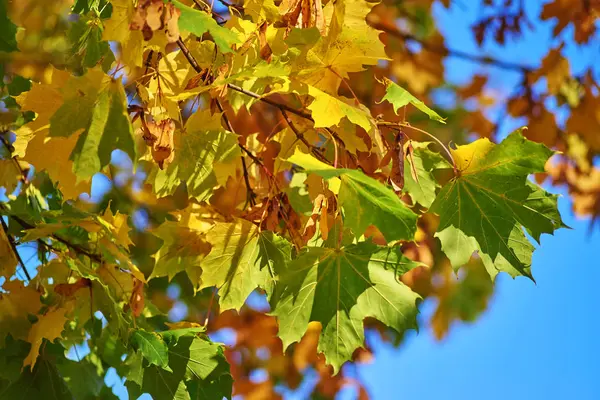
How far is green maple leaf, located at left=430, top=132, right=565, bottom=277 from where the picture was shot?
134 centimetres

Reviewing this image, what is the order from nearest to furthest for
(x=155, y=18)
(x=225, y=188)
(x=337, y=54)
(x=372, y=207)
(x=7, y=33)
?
(x=155, y=18) → (x=372, y=207) → (x=337, y=54) → (x=225, y=188) → (x=7, y=33)

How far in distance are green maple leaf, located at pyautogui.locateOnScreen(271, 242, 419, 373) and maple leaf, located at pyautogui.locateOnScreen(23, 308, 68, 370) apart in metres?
0.43

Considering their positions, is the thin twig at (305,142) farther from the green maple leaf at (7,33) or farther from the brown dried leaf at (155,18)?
the green maple leaf at (7,33)

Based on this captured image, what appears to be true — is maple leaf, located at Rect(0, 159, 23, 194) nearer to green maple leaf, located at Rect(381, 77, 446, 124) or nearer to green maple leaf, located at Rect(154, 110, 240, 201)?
green maple leaf, located at Rect(154, 110, 240, 201)

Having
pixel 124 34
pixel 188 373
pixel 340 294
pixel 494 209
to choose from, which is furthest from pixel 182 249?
pixel 494 209

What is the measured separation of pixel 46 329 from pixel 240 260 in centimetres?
41

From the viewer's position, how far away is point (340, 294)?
132 cm

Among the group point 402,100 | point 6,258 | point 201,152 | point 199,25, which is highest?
point 199,25

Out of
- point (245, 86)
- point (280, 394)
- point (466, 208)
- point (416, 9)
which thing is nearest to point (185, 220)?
point (245, 86)

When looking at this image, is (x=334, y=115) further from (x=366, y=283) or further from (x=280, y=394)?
(x=280, y=394)

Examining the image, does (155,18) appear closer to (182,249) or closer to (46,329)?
(182,249)

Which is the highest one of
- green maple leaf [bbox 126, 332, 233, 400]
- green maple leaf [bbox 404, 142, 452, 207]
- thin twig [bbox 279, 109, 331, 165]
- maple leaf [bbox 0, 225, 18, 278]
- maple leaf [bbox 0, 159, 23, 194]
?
thin twig [bbox 279, 109, 331, 165]

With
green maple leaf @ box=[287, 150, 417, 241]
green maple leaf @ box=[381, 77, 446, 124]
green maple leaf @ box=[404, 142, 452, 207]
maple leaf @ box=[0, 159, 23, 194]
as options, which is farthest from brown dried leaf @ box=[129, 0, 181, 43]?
maple leaf @ box=[0, 159, 23, 194]

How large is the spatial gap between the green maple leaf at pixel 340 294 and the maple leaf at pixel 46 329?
43cm
